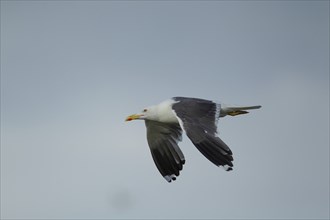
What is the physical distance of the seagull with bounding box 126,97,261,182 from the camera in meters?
15.4

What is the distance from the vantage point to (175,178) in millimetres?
18812

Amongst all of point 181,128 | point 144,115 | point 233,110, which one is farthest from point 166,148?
point 233,110

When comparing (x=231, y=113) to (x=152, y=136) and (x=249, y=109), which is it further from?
(x=152, y=136)

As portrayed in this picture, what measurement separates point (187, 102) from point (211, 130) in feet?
5.77

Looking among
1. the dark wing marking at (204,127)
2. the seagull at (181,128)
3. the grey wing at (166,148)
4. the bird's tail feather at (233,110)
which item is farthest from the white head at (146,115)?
the bird's tail feather at (233,110)

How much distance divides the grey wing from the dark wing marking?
3.01 feet

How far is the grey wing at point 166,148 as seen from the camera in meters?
18.9

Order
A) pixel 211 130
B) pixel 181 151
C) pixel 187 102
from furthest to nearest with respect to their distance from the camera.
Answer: pixel 181 151 < pixel 187 102 < pixel 211 130

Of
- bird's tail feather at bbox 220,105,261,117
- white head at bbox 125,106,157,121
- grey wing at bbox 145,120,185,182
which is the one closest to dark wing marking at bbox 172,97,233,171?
bird's tail feather at bbox 220,105,261,117

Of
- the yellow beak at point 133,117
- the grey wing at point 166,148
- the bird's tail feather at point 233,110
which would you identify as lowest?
the grey wing at point 166,148

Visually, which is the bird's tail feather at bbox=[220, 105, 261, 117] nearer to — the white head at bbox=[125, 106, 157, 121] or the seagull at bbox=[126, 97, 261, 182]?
the seagull at bbox=[126, 97, 261, 182]

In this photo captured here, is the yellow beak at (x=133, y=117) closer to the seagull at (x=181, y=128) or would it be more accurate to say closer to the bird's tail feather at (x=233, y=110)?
the seagull at (x=181, y=128)

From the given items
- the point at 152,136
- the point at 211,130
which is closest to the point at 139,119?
the point at 152,136

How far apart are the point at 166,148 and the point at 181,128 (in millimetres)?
1729
